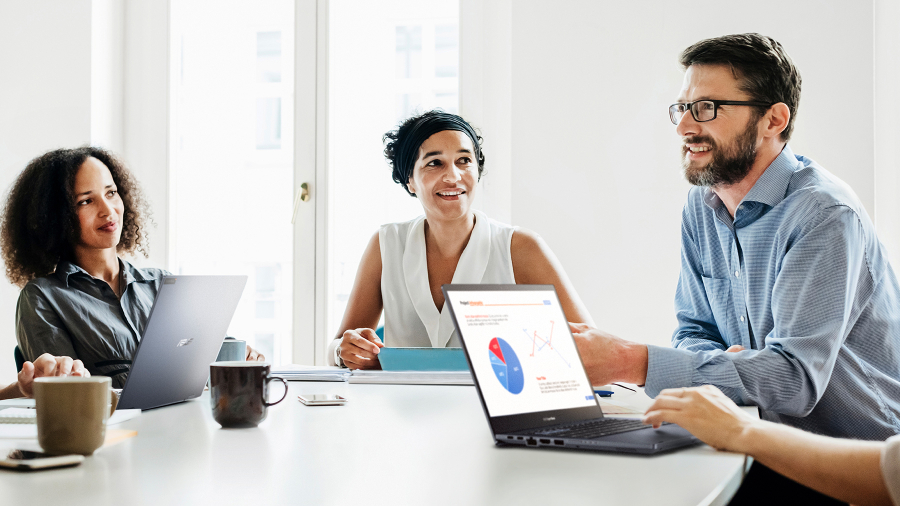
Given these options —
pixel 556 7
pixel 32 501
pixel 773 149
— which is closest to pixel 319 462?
pixel 32 501

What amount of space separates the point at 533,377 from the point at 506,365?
0.04m

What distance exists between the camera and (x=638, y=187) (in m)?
2.83

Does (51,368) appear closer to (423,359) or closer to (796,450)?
(423,359)

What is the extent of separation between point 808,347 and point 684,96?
70cm

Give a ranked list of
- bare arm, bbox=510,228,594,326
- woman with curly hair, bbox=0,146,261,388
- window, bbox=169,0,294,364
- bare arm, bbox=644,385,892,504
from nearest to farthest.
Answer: bare arm, bbox=644,385,892,504 → woman with curly hair, bbox=0,146,261,388 → bare arm, bbox=510,228,594,326 → window, bbox=169,0,294,364

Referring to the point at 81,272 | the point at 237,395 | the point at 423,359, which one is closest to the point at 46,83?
the point at 81,272

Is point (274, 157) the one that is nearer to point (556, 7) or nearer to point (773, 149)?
point (556, 7)

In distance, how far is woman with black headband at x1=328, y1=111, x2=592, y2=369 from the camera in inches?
85.9

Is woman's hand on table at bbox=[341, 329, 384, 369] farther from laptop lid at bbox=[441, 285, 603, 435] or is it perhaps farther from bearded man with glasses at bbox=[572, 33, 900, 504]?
laptop lid at bbox=[441, 285, 603, 435]

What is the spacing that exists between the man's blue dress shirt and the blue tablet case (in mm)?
456

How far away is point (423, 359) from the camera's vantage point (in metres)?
1.59

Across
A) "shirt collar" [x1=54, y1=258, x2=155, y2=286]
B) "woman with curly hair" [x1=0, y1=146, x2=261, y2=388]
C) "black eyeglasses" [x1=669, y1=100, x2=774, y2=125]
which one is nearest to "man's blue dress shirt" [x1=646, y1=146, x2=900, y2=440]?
"black eyeglasses" [x1=669, y1=100, x2=774, y2=125]

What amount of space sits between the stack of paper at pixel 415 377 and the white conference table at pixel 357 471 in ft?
1.33

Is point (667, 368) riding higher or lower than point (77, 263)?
lower
